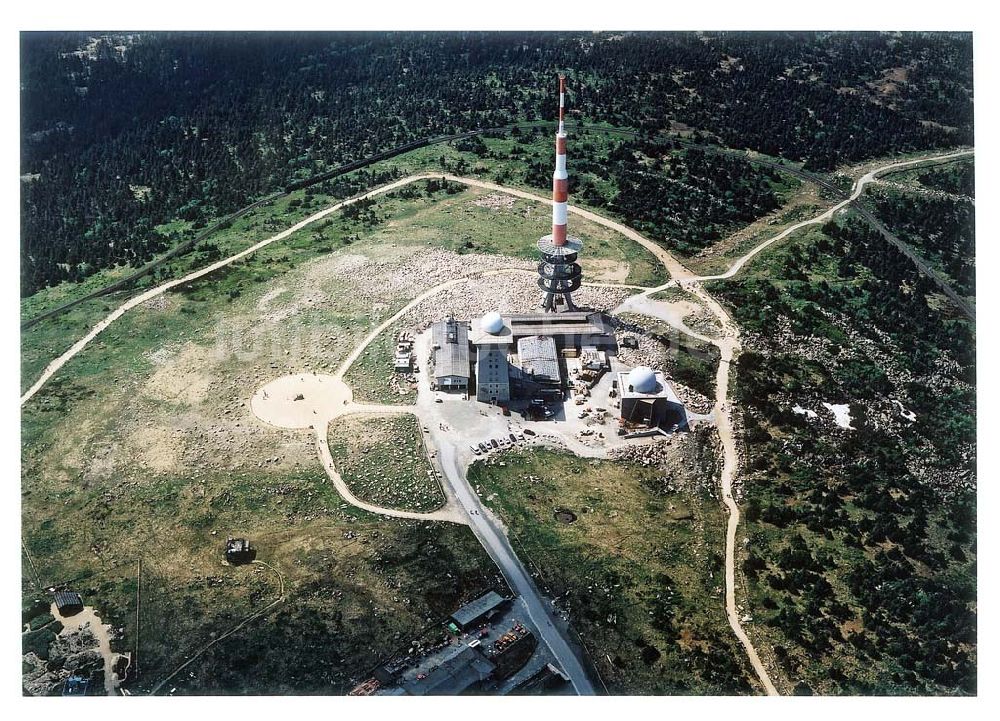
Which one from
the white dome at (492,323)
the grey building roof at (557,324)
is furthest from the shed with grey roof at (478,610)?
A: the grey building roof at (557,324)

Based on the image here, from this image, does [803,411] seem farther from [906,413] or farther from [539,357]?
[539,357]

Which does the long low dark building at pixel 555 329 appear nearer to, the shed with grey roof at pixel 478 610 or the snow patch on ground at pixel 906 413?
the snow patch on ground at pixel 906 413

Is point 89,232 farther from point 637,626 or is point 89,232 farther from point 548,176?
point 637,626

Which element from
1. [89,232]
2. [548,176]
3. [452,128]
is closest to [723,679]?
[548,176]

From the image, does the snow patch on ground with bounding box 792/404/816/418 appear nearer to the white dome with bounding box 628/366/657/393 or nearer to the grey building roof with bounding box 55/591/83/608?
the white dome with bounding box 628/366/657/393

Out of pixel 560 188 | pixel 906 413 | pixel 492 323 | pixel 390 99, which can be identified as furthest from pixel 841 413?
pixel 390 99

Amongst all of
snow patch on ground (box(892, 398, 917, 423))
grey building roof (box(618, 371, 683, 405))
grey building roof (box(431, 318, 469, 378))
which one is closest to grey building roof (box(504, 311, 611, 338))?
grey building roof (box(431, 318, 469, 378))
